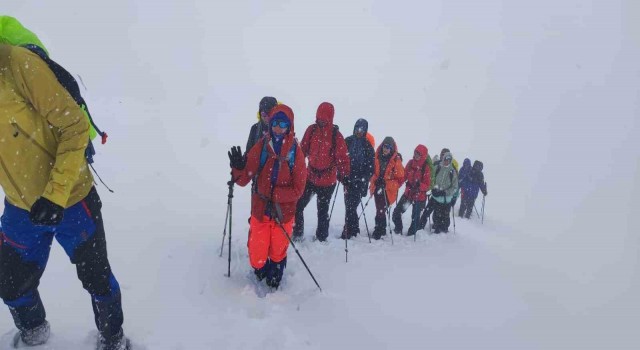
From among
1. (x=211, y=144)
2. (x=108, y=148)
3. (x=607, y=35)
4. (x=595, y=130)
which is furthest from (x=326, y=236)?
(x=607, y=35)

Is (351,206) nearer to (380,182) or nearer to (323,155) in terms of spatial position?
(380,182)

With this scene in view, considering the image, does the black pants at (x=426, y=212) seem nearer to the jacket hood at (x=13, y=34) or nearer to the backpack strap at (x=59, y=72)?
the backpack strap at (x=59, y=72)

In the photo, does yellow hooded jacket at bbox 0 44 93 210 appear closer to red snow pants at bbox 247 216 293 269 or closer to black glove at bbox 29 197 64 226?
black glove at bbox 29 197 64 226

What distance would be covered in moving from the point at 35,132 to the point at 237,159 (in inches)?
84.0

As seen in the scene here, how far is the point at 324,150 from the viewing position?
21.5ft

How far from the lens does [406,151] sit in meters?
44.8

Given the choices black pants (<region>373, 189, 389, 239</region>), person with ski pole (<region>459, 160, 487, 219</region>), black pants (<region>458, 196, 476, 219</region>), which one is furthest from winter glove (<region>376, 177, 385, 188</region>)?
black pants (<region>458, 196, 476, 219</region>)

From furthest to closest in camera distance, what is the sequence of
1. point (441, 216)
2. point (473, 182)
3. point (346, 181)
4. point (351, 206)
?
point (473, 182) → point (441, 216) → point (351, 206) → point (346, 181)

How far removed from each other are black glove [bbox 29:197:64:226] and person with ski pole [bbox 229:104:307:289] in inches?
89.4

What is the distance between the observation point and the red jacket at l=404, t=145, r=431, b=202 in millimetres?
9391

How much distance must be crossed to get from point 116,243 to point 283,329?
10.8ft

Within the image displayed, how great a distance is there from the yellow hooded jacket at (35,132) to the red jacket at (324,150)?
4423 mm

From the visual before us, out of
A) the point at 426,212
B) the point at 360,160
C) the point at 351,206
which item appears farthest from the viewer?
the point at 426,212

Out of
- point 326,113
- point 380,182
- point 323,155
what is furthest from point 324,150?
point 380,182
